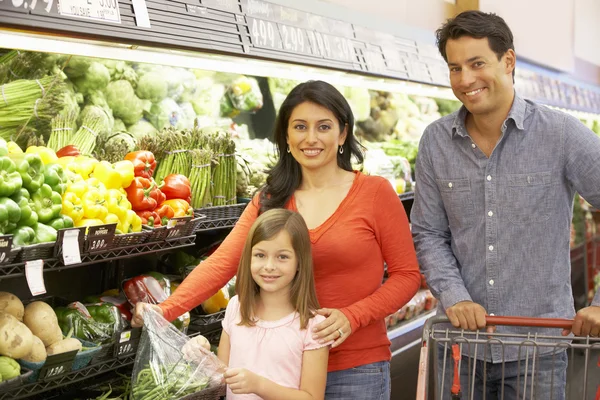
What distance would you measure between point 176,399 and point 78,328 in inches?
20.7

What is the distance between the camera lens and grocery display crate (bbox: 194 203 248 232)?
10.6 feet

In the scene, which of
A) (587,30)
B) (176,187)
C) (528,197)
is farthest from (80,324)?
(587,30)

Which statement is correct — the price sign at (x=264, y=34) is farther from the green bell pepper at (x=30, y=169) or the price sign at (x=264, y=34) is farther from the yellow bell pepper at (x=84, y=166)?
the green bell pepper at (x=30, y=169)

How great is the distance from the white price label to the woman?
11.9 inches

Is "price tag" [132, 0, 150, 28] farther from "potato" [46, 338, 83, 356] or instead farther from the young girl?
"potato" [46, 338, 83, 356]

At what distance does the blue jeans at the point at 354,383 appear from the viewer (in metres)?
2.58

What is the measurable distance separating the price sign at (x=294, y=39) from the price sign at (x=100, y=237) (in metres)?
1.41

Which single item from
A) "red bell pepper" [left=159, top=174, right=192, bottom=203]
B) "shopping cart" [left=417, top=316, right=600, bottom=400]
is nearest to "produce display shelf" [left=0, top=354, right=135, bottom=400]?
"red bell pepper" [left=159, top=174, right=192, bottom=203]

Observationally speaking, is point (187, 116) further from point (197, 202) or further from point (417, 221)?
point (417, 221)

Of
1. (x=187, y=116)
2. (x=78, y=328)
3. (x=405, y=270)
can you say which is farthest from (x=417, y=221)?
(x=187, y=116)

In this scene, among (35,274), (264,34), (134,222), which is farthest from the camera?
(264,34)

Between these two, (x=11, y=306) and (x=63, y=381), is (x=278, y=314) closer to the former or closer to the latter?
(x=63, y=381)

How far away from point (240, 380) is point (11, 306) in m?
0.86

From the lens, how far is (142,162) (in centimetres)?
302
